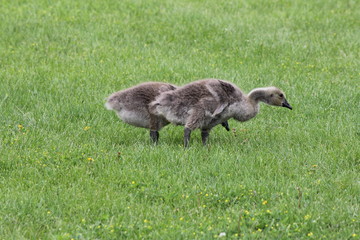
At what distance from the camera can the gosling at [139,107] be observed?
9859 millimetres

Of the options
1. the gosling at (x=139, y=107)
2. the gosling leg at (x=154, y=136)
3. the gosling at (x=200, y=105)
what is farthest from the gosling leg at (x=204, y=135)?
the gosling leg at (x=154, y=136)

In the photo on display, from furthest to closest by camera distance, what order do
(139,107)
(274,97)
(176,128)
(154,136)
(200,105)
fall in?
(176,128) < (274,97) < (154,136) < (139,107) < (200,105)

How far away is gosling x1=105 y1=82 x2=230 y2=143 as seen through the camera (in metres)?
9.86

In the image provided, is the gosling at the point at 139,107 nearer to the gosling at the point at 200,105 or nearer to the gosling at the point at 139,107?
the gosling at the point at 139,107

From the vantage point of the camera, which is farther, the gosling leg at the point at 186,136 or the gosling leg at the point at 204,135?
the gosling leg at the point at 204,135

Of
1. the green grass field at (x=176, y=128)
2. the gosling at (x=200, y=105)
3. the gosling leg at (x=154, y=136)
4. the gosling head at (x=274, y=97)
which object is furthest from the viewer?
the gosling head at (x=274, y=97)

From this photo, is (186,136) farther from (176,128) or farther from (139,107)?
(176,128)

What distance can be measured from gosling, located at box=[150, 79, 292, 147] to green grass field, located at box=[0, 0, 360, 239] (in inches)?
16.6

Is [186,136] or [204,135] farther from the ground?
[186,136]

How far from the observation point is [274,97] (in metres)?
10.3

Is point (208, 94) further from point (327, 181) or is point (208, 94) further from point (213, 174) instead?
point (327, 181)

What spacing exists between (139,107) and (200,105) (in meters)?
0.95

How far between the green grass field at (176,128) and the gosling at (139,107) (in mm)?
326

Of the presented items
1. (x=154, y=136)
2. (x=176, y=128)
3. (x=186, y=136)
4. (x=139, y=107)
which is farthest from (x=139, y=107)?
(x=176, y=128)
